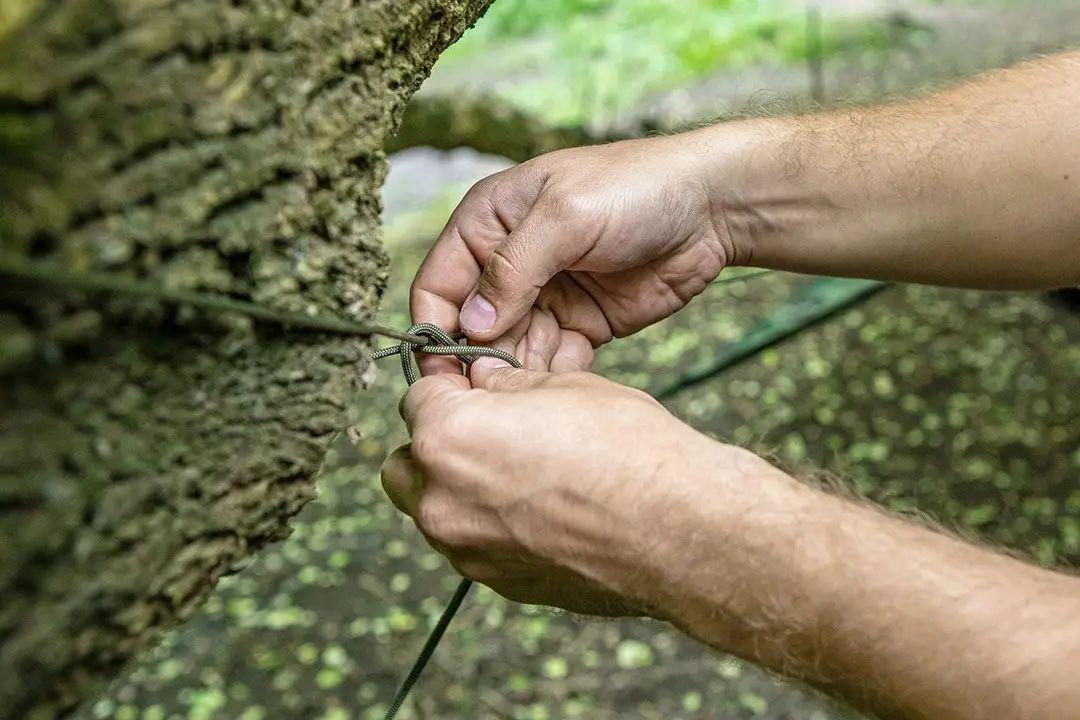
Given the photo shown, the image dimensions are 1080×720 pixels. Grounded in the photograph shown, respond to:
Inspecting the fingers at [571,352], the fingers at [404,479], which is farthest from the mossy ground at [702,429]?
the fingers at [404,479]

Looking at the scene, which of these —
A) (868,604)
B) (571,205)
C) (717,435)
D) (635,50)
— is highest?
(571,205)

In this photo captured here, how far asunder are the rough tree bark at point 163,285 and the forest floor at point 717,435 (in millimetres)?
1095

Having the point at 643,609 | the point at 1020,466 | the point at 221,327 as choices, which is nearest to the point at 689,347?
the point at 1020,466

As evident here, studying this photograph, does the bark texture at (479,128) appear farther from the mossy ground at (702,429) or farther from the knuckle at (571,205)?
the knuckle at (571,205)

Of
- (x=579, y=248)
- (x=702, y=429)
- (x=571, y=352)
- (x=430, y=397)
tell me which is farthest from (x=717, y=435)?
(x=430, y=397)

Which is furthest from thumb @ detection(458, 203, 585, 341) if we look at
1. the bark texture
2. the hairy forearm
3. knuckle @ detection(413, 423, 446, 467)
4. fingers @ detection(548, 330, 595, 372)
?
the bark texture

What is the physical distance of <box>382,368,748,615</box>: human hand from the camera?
822 mm

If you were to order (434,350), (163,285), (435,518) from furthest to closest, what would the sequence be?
(434,350) → (435,518) → (163,285)

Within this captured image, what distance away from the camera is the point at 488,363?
107 cm

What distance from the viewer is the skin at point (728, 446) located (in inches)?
30.4

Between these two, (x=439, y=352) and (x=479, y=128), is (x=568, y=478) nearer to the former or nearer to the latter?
(x=439, y=352)

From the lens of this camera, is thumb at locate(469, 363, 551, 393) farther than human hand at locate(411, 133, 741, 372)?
No

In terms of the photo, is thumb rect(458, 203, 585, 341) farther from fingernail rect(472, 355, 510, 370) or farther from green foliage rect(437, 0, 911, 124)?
green foliage rect(437, 0, 911, 124)

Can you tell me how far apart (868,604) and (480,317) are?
1.88ft
